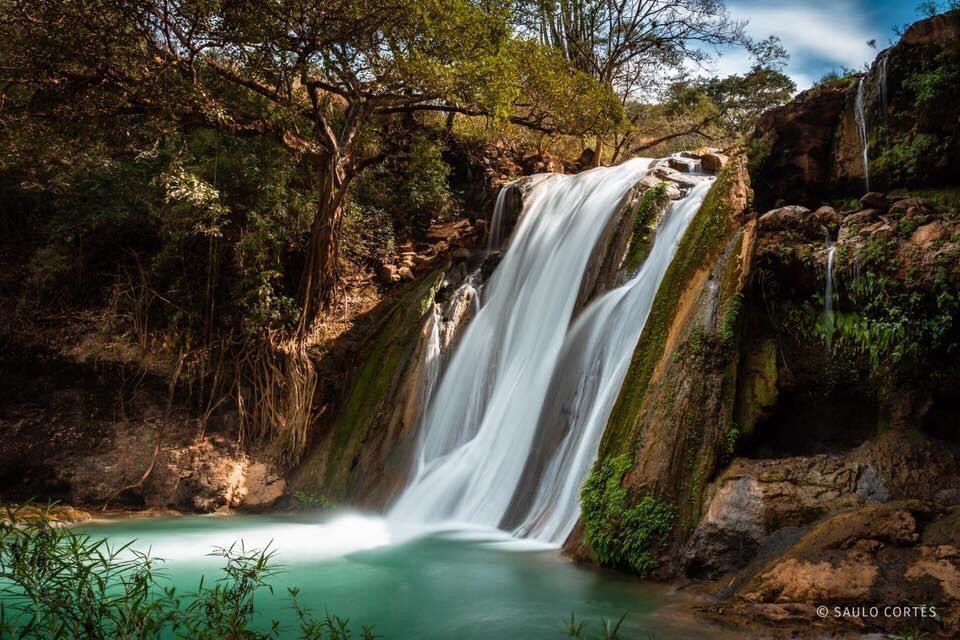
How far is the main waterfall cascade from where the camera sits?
7.16 metres

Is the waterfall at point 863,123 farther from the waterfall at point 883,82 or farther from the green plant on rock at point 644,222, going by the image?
the green plant on rock at point 644,222

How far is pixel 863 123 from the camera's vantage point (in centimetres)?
878

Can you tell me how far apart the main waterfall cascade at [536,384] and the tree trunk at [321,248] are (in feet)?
8.36

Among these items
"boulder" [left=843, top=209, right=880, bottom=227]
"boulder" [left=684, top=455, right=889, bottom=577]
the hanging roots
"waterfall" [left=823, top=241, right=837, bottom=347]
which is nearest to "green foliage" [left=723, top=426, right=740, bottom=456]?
"boulder" [left=684, top=455, right=889, bottom=577]

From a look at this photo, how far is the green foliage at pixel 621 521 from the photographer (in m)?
5.29

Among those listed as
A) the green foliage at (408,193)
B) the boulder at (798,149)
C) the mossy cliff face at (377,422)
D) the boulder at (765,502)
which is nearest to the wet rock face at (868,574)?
the boulder at (765,502)

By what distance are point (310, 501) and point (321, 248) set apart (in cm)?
391

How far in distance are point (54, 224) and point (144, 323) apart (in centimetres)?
199

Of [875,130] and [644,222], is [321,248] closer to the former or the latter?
[644,222]

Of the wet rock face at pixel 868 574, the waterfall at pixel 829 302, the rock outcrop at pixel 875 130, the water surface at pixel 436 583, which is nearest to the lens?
the wet rock face at pixel 868 574

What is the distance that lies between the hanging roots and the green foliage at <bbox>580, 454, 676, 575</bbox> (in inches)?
215

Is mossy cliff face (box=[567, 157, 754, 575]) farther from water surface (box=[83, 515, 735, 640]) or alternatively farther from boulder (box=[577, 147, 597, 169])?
boulder (box=[577, 147, 597, 169])

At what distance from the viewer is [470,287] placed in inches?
424

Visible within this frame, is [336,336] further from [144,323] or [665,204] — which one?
[665,204]
